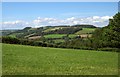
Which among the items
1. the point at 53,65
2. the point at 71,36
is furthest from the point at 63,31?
the point at 53,65

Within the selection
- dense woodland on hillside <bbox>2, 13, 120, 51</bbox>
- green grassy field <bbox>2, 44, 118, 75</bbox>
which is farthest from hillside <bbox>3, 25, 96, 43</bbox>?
green grassy field <bbox>2, 44, 118, 75</bbox>

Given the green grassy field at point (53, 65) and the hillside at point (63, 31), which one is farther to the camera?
the hillside at point (63, 31)

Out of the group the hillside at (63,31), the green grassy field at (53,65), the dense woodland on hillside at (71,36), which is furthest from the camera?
the hillside at (63,31)

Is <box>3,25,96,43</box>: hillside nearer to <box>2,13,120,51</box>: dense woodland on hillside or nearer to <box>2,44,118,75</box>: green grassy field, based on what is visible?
<box>2,13,120,51</box>: dense woodland on hillside

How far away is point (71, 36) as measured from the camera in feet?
332

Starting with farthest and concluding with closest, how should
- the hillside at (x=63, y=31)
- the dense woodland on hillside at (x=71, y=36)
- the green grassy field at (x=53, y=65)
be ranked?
1. the hillside at (x=63, y=31)
2. the dense woodland on hillside at (x=71, y=36)
3. the green grassy field at (x=53, y=65)

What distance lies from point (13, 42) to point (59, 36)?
38.9m

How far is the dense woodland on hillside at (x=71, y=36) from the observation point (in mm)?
61750

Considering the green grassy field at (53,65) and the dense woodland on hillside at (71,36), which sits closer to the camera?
the green grassy field at (53,65)

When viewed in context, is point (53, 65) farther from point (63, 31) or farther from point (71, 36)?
point (63, 31)

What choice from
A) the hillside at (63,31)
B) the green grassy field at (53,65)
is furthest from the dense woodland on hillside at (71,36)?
the green grassy field at (53,65)

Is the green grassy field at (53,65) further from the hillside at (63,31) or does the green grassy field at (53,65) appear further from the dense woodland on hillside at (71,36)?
the hillside at (63,31)

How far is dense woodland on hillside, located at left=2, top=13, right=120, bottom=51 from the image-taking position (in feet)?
203

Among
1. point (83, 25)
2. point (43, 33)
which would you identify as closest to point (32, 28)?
point (43, 33)
